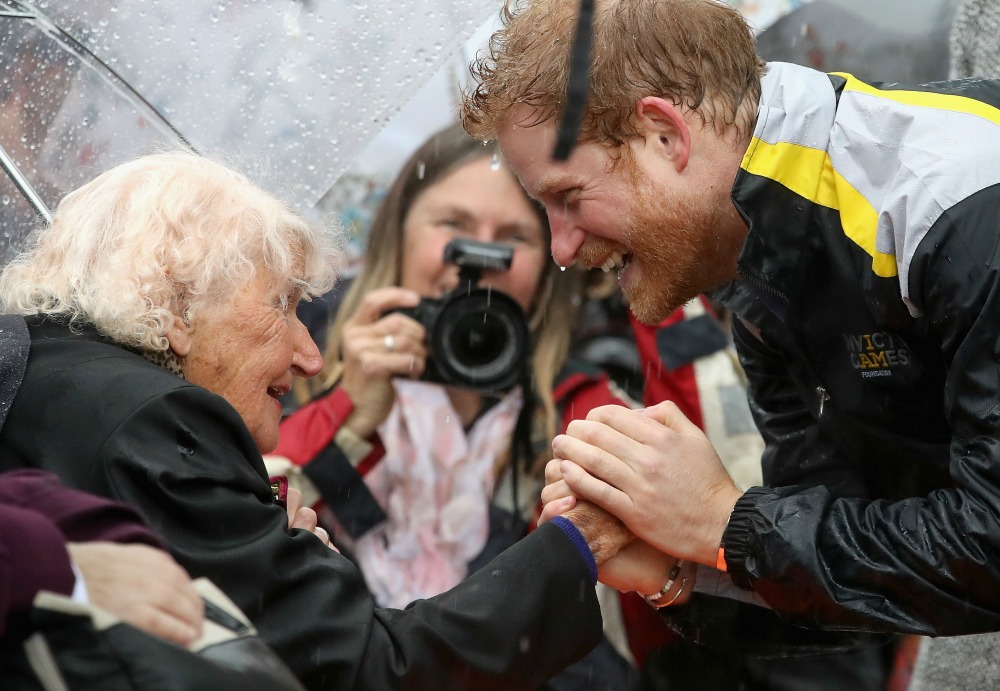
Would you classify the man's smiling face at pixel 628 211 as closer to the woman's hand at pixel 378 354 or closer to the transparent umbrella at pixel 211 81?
the transparent umbrella at pixel 211 81

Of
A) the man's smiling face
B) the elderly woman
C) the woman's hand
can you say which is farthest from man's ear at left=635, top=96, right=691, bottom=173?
the woman's hand

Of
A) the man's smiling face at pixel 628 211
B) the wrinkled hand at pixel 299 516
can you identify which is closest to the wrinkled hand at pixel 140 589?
the wrinkled hand at pixel 299 516

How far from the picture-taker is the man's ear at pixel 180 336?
7.25 ft

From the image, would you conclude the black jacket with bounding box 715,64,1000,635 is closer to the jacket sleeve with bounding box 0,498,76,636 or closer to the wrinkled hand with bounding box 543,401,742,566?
the wrinkled hand with bounding box 543,401,742,566

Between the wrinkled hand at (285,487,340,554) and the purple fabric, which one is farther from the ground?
the purple fabric

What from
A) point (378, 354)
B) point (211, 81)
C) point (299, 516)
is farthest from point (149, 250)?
point (378, 354)

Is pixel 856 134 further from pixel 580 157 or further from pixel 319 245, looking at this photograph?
pixel 319 245

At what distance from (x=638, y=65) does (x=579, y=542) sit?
96 centimetres

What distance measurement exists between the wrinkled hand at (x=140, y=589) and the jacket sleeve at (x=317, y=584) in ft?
1.35

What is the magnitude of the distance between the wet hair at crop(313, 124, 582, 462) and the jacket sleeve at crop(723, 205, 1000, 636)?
1.28m

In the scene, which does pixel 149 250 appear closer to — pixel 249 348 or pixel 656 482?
pixel 249 348

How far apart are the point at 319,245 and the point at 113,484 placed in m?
0.88

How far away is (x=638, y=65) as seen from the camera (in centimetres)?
248

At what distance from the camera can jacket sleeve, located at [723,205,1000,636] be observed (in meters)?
1.96
